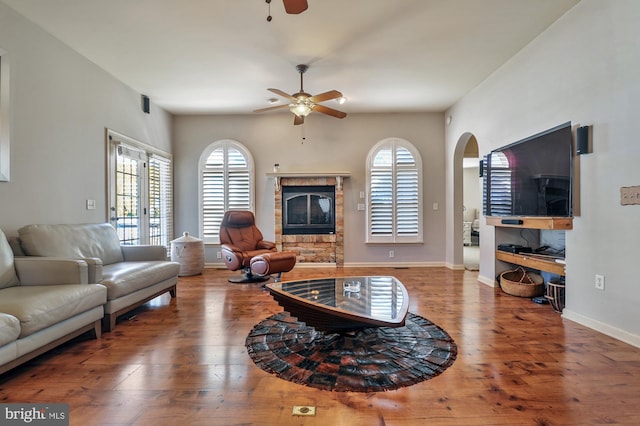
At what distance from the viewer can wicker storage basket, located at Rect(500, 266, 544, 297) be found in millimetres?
3742

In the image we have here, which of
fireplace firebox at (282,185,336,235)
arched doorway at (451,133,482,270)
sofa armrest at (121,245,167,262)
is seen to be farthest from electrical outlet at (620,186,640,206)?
sofa armrest at (121,245,167,262)

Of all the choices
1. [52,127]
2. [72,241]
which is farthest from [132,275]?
[52,127]

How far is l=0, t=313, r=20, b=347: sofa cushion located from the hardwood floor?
1.00 ft

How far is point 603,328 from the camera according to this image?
264 cm

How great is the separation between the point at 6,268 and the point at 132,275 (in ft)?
2.85

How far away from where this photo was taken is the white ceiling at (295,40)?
2836mm

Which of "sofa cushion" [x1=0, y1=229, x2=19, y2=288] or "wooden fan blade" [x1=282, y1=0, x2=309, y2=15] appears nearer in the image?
"wooden fan blade" [x1=282, y1=0, x2=309, y2=15]

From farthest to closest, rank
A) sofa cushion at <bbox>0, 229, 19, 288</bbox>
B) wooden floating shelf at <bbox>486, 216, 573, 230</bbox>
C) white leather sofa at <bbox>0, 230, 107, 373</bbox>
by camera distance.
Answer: wooden floating shelf at <bbox>486, 216, 573, 230</bbox> → sofa cushion at <bbox>0, 229, 19, 288</bbox> → white leather sofa at <bbox>0, 230, 107, 373</bbox>

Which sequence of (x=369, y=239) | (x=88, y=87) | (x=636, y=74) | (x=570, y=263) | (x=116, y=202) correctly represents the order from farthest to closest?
1. (x=369, y=239)
2. (x=116, y=202)
3. (x=88, y=87)
4. (x=570, y=263)
5. (x=636, y=74)

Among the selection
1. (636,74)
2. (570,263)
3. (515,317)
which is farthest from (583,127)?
(515,317)

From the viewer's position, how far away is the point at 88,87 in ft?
12.3

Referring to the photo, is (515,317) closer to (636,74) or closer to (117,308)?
(636,74)

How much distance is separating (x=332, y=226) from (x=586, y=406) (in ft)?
14.6

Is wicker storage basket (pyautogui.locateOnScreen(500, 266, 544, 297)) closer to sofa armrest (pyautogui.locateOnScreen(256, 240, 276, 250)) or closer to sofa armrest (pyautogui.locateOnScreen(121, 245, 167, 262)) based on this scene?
sofa armrest (pyautogui.locateOnScreen(256, 240, 276, 250))
